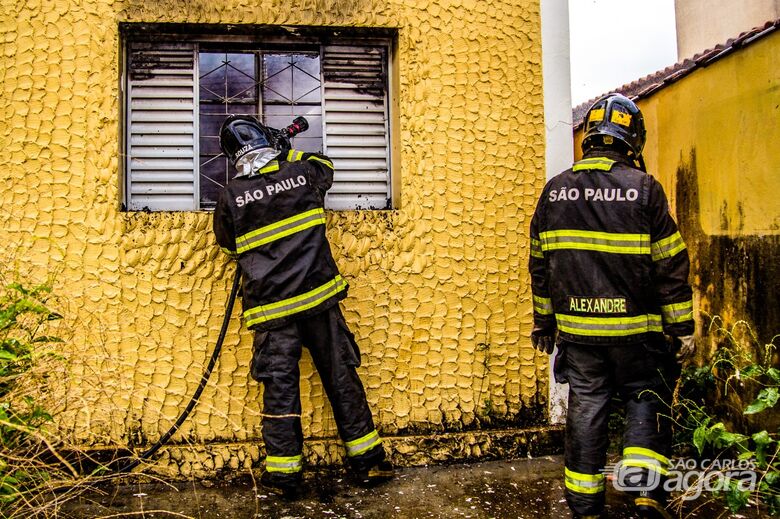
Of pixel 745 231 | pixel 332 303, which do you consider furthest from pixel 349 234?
pixel 745 231

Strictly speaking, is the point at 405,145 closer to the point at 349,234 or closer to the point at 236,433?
the point at 349,234

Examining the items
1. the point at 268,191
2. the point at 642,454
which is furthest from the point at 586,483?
the point at 268,191

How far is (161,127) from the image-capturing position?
4.04m

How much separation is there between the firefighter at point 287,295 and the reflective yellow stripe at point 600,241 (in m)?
1.24

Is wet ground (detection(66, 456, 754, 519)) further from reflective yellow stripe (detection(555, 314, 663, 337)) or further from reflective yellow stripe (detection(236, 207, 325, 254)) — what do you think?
reflective yellow stripe (detection(236, 207, 325, 254))

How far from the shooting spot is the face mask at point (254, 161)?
351 cm

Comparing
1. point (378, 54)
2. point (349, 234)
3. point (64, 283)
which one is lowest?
point (64, 283)

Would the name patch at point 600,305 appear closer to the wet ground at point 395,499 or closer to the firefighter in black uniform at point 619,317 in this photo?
the firefighter in black uniform at point 619,317

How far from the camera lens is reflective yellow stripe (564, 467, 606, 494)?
2885mm

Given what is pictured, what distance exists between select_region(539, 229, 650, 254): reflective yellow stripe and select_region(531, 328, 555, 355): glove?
1.55 ft

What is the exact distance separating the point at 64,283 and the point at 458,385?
2.40m

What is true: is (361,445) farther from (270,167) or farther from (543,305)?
(270,167)

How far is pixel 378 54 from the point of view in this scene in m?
4.22

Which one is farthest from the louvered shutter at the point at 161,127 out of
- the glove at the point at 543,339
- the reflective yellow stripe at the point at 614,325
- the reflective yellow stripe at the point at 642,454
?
the reflective yellow stripe at the point at 642,454
